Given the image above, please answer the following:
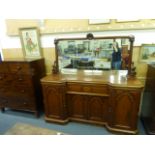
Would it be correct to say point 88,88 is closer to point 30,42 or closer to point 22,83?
point 22,83

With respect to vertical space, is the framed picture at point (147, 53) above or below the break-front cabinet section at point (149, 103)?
above

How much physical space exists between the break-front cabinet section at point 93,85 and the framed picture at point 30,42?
0.45 metres

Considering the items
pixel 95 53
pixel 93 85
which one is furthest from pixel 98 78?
pixel 95 53

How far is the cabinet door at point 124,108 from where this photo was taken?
170 cm

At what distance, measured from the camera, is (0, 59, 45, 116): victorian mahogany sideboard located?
2176 mm

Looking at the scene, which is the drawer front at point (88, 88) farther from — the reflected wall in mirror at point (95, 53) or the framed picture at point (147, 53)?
the framed picture at point (147, 53)

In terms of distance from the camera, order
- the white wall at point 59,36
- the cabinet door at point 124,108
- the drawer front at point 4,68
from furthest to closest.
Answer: the drawer front at point 4,68, the white wall at point 59,36, the cabinet door at point 124,108

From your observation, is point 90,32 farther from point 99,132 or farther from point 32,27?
point 99,132

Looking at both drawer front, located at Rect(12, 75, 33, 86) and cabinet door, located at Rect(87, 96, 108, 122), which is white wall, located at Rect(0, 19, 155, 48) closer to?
drawer front, located at Rect(12, 75, 33, 86)

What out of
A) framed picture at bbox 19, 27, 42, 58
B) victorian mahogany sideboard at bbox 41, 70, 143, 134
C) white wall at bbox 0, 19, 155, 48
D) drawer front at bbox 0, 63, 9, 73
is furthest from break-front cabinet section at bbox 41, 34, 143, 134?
drawer front at bbox 0, 63, 9, 73

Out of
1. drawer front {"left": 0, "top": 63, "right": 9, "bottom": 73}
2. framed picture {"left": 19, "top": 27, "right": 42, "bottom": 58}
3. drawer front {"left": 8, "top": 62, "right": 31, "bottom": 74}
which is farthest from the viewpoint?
framed picture {"left": 19, "top": 27, "right": 42, "bottom": 58}

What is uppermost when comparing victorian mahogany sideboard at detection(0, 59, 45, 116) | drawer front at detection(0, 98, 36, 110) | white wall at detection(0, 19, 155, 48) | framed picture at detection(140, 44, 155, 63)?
white wall at detection(0, 19, 155, 48)

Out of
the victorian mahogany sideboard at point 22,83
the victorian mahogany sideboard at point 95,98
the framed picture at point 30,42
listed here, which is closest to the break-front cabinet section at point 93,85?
the victorian mahogany sideboard at point 95,98
